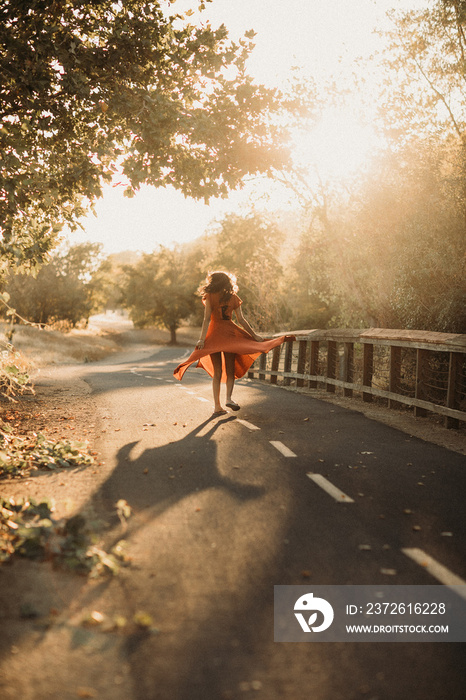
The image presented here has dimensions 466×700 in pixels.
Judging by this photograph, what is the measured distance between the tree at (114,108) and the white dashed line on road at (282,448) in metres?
3.92

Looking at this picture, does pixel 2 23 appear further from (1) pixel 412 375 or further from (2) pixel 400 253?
(2) pixel 400 253

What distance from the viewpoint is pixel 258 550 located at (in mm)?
4102

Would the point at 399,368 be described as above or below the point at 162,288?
below

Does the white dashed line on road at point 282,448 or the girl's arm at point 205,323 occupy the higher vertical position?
the girl's arm at point 205,323

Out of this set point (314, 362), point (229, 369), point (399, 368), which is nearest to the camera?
point (229, 369)

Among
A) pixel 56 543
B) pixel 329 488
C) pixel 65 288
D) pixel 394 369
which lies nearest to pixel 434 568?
pixel 329 488

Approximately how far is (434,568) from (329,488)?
6.00ft

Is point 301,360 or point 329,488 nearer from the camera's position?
point 329,488

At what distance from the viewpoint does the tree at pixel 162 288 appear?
64250 mm

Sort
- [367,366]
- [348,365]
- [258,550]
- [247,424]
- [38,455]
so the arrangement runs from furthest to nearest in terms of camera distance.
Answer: [348,365]
[367,366]
[247,424]
[38,455]
[258,550]

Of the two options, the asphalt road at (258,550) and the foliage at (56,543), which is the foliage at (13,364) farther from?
the foliage at (56,543)

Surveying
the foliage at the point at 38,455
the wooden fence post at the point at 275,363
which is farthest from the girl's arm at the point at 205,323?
the wooden fence post at the point at 275,363

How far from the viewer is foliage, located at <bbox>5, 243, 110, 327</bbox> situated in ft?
190

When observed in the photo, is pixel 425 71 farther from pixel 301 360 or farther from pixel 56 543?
pixel 56 543
